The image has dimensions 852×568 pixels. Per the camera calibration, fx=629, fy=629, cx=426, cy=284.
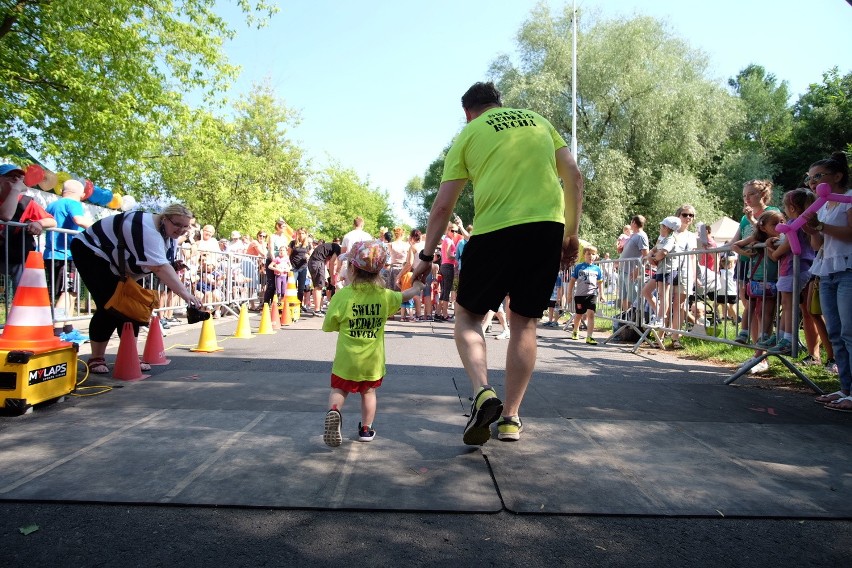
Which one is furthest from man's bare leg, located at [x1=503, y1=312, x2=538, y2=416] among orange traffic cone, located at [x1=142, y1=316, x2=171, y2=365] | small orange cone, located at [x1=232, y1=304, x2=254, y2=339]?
small orange cone, located at [x1=232, y1=304, x2=254, y2=339]

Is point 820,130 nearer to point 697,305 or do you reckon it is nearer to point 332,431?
point 697,305

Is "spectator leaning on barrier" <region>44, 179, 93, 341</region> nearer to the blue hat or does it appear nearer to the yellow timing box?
the blue hat

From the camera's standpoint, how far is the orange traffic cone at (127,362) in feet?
18.2

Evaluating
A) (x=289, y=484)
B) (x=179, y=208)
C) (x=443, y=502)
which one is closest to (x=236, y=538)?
(x=289, y=484)

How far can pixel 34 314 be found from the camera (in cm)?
476

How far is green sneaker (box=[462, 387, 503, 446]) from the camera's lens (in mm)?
3326

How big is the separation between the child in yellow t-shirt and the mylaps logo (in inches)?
80.2

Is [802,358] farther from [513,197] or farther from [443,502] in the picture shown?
[443,502]

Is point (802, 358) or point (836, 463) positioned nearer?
point (836, 463)

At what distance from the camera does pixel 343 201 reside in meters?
66.8

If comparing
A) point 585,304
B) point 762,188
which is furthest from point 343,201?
point 762,188

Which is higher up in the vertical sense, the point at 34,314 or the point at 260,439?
the point at 34,314

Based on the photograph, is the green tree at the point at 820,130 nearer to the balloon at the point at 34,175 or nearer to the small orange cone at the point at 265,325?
the small orange cone at the point at 265,325

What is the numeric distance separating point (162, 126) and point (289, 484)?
55.4 feet
